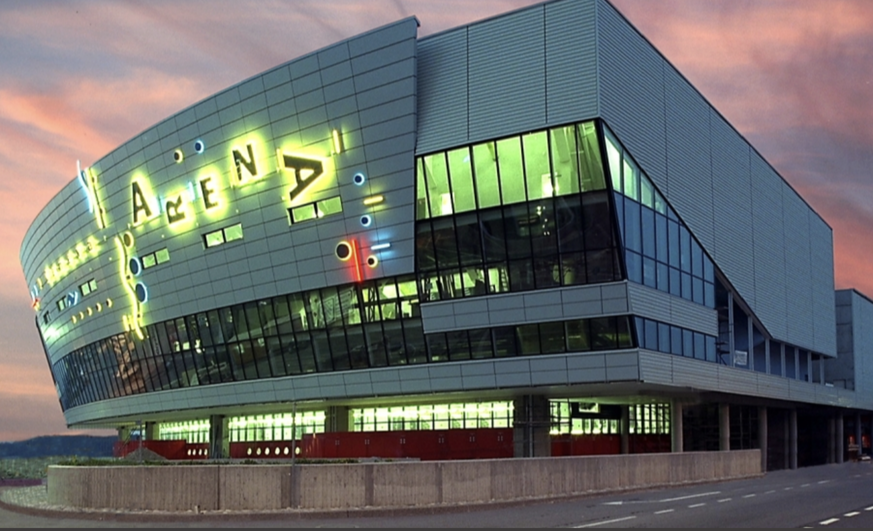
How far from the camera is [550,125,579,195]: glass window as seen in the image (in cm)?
4247

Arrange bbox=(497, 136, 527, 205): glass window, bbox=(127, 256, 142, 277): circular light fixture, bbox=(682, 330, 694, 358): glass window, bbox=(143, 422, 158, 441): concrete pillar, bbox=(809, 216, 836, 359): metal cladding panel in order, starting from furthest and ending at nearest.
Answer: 1. bbox=(143, 422, 158, 441): concrete pillar
2. bbox=(809, 216, 836, 359): metal cladding panel
3. bbox=(127, 256, 142, 277): circular light fixture
4. bbox=(682, 330, 694, 358): glass window
5. bbox=(497, 136, 527, 205): glass window

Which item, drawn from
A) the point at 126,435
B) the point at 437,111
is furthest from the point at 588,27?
the point at 126,435

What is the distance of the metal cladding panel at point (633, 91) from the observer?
42562 mm

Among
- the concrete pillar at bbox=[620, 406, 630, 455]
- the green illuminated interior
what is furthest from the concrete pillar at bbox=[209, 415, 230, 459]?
the green illuminated interior

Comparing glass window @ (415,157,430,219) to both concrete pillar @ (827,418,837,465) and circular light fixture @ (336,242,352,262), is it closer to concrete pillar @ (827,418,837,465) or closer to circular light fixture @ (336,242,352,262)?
circular light fixture @ (336,242,352,262)

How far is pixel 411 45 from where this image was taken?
1796 inches

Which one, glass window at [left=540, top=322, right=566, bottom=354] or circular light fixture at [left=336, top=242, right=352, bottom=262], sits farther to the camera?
circular light fixture at [left=336, top=242, right=352, bottom=262]

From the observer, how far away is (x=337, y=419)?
194 ft

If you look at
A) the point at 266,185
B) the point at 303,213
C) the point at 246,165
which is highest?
the point at 246,165

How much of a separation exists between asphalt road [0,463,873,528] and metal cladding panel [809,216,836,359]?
42442mm

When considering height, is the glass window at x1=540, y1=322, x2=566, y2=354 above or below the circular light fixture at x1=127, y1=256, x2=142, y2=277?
below

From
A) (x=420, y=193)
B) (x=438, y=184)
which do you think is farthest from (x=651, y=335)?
(x=420, y=193)

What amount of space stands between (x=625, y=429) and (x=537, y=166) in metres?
22.6

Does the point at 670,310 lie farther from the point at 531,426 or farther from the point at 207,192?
the point at 207,192
